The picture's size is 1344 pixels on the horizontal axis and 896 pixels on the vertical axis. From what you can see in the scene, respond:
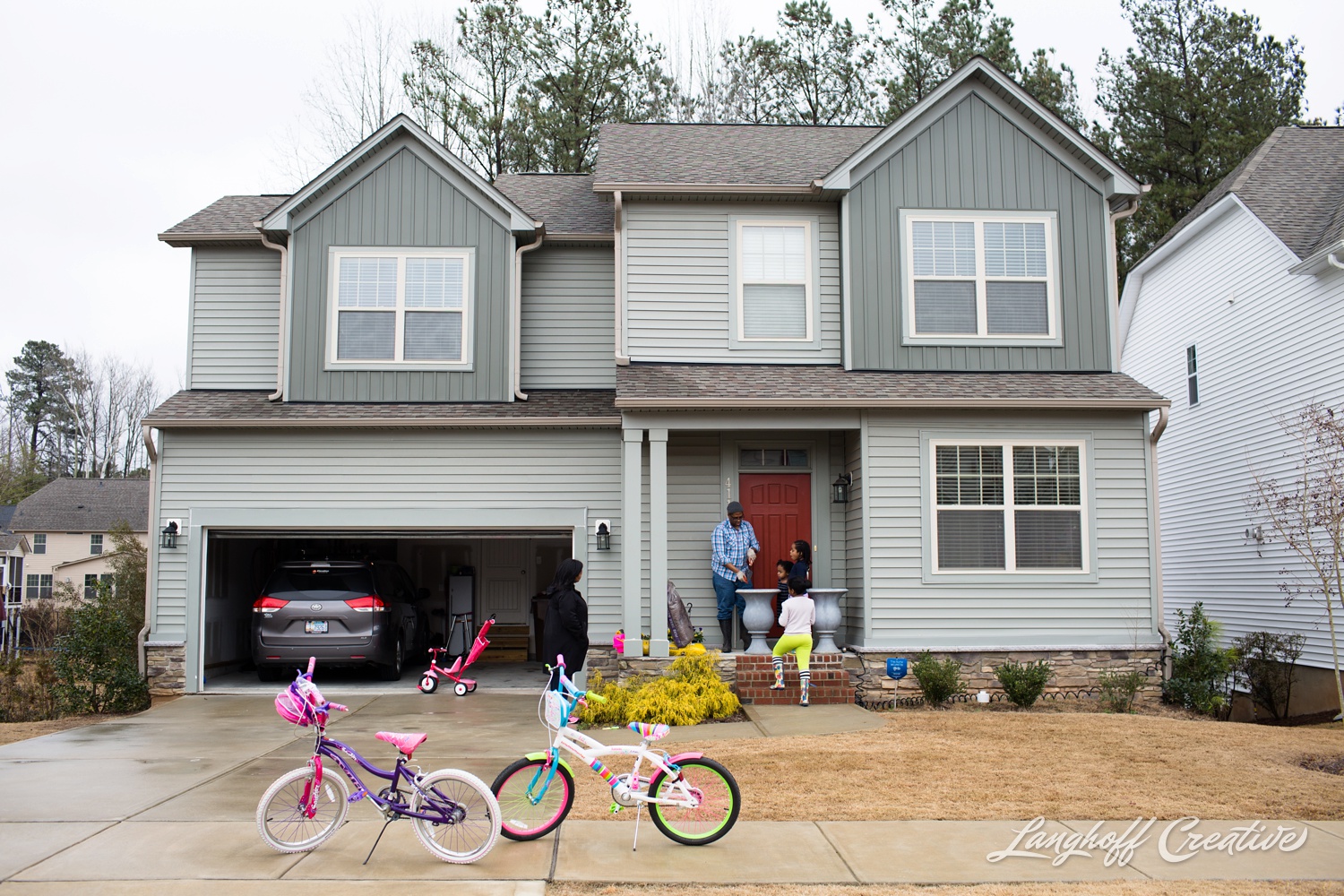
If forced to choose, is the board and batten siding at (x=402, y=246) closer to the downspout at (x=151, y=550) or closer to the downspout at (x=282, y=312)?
the downspout at (x=282, y=312)

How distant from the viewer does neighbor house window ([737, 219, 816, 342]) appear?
44.2 feet

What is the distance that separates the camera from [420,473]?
13.5 meters

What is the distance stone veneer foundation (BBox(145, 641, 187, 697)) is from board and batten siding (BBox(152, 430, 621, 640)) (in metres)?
0.36

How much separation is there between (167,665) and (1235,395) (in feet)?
51.1

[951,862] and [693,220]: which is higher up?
[693,220]

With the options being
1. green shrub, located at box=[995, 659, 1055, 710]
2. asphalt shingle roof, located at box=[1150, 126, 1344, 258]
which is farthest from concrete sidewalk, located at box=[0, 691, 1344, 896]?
asphalt shingle roof, located at box=[1150, 126, 1344, 258]

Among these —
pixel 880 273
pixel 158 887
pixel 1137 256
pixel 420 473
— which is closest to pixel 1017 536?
pixel 880 273

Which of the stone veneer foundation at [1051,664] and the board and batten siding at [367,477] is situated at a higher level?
the board and batten siding at [367,477]

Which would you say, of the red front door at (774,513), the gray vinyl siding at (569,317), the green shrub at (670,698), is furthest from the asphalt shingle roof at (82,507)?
the green shrub at (670,698)

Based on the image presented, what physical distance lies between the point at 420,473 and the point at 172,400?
3.39m

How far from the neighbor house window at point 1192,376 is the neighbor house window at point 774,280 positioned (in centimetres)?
845

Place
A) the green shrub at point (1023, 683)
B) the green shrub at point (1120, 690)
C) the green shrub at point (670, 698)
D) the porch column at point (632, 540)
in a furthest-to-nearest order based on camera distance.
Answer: the porch column at point (632, 540) < the green shrub at point (1120, 690) < the green shrub at point (1023, 683) < the green shrub at point (670, 698)

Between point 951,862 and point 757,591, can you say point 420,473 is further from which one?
point 951,862

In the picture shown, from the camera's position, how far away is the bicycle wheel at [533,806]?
6.25 metres
